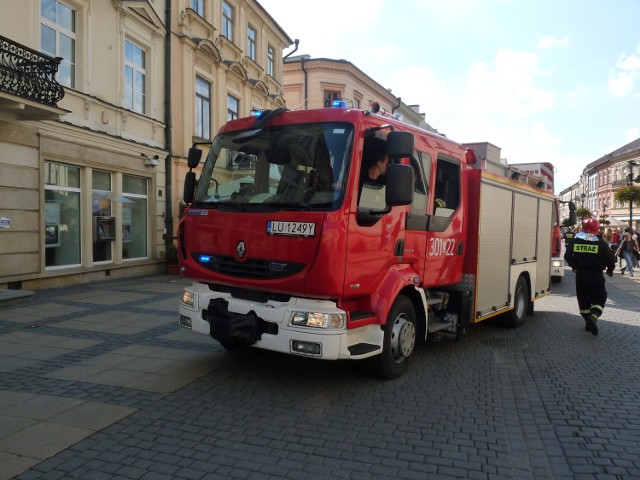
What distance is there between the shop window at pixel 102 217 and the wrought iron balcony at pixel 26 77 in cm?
294

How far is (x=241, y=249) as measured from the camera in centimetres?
493

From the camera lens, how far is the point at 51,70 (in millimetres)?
10250

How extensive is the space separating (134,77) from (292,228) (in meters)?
11.9

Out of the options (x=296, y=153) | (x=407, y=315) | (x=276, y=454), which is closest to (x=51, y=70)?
(x=296, y=153)

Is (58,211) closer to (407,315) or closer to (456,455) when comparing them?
(407,315)

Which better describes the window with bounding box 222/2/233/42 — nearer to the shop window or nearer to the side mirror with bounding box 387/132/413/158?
the shop window

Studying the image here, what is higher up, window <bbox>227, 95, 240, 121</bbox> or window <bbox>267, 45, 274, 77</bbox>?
window <bbox>267, 45, 274, 77</bbox>

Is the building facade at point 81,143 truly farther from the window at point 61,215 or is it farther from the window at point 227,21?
the window at point 227,21

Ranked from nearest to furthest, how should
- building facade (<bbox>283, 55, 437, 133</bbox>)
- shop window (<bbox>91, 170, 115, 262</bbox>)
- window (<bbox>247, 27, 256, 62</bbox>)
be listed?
shop window (<bbox>91, 170, 115, 262</bbox>), window (<bbox>247, 27, 256, 62</bbox>), building facade (<bbox>283, 55, 437, 133</bbox>)

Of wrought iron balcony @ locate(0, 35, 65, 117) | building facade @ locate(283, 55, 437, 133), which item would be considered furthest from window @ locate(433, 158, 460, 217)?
building facade @ locate(283, 55, 437, 133)

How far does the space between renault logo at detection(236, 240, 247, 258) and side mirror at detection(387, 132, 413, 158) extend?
1649 millimetres

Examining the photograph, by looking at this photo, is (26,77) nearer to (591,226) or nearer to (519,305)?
(519,305)

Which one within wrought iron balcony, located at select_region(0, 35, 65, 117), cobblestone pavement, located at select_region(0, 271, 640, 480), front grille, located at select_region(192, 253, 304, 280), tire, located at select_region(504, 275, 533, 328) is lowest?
Result: cobblestone pavement, located at select_region(0, 271, 640, 480)

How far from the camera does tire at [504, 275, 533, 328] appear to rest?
827 centimetres
